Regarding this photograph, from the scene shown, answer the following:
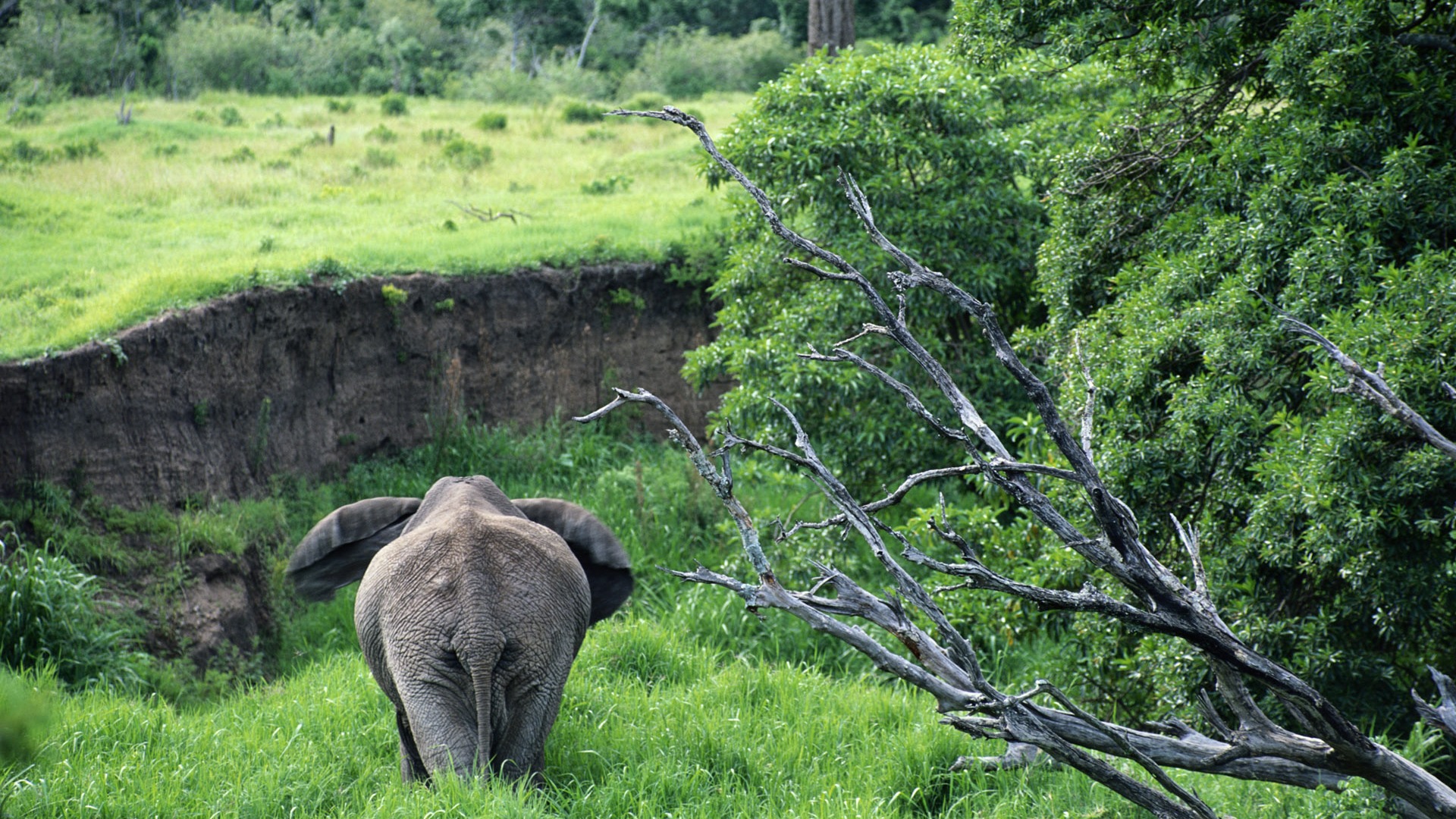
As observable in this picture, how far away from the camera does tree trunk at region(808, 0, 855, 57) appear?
1446cm

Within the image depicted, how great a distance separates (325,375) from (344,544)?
571cm

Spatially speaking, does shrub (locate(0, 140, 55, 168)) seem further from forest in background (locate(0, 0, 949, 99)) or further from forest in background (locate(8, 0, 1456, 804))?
forest in background (locate(8, 0, 1456, 804))

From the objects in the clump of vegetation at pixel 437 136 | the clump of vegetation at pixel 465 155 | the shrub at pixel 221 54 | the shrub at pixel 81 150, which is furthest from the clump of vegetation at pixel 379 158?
the shrub at pixel 221 54

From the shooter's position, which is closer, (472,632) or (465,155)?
(472,632)

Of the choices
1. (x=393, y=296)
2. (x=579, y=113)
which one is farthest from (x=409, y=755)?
(x=579, y=113)

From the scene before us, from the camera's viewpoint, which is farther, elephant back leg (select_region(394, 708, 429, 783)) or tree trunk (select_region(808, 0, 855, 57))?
tree trunk (select_region(808, 0, 855, 57))

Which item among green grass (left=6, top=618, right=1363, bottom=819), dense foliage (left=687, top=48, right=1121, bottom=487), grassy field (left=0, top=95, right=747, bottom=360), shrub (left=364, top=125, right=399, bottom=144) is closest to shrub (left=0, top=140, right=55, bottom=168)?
grassy field (left=0, top=95, right=747, bottom=360)

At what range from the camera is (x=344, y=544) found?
21.4 feet

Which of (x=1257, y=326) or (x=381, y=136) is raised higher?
(x=1257, y=326)

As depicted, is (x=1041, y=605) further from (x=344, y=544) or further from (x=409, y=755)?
(x=344, y=544)

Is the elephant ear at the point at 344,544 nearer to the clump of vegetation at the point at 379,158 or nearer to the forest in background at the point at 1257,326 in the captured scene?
the forest in background at the point at 1257,326

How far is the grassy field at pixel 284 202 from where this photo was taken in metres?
11.1

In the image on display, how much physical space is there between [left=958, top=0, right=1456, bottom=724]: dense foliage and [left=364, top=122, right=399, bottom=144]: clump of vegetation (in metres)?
16.3

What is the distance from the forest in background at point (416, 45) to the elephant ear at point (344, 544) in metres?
22.6
